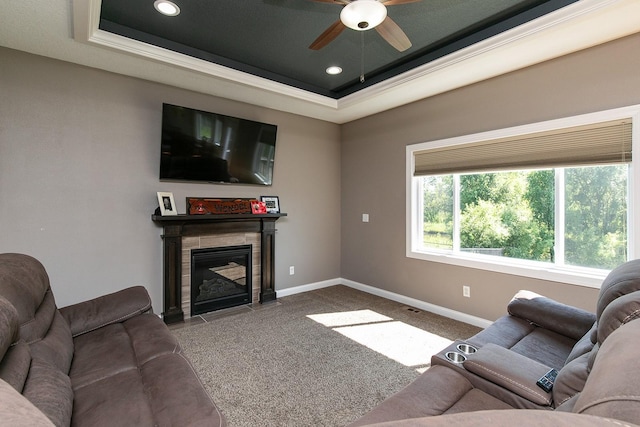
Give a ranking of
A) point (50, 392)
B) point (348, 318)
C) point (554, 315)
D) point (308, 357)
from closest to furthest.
Answer: point (50, 392), point (554, 315), point (308, 357), point (348, 318)

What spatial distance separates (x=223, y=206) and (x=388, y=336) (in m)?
2.42

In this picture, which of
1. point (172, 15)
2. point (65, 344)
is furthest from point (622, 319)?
point (172, 15)

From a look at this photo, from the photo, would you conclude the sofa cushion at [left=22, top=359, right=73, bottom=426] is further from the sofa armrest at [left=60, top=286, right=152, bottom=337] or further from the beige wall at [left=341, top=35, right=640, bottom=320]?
the beige wall at [left=341, top=35, right=640, bottom=320]

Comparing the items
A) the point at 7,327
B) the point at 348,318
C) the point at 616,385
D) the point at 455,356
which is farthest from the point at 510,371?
the point at 348,318

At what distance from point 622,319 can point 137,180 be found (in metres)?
3.83

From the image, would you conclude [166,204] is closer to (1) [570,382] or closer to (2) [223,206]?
(2) [223,206]

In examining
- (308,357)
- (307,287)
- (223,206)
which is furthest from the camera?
(307,287)

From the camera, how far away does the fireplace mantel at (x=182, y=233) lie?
3.35 meters

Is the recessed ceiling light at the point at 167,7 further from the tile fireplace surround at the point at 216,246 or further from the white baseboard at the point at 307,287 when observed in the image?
the white baseboard at the point at 307,287

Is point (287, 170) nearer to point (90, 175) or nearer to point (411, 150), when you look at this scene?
point (411, 150)

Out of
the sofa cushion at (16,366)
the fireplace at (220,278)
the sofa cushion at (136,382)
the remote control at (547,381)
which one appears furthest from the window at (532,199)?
the sofa cushion at (16,366)

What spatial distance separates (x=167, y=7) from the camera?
2441 mm

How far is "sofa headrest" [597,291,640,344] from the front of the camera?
3.50 feet

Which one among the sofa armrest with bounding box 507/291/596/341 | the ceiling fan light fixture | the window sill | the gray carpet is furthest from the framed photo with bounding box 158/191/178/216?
the sofa armrest with bounding box 507/291/596/341
